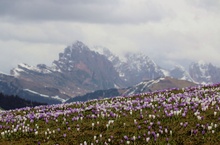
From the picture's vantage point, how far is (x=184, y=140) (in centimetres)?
1300

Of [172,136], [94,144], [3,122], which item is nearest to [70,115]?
[3,122]

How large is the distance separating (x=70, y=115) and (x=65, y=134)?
4665mm

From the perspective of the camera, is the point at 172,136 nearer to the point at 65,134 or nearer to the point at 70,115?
the point at 65,134

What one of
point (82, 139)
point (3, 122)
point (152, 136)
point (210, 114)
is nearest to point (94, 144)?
point (82, 139)

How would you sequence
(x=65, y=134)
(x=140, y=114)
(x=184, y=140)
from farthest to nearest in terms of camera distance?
1. (x=140, y=114)
2. (x=65, y=134)
3. (x=184, y=140)

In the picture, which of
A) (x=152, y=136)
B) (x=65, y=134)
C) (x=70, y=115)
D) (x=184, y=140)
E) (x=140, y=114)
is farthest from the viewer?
(x=70, y=115)

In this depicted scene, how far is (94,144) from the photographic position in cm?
1363

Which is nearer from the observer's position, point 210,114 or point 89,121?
point 210,114

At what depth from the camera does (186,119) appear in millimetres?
15195

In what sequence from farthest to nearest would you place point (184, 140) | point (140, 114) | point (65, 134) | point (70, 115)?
point (70, 115)
point (140, 114)
point (65, 134)
point (184, 140)

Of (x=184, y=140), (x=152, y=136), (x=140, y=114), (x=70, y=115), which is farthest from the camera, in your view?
(x=70, y=115)

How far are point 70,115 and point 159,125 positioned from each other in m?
6.36

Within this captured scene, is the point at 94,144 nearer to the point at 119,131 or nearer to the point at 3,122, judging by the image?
the point at 119,131

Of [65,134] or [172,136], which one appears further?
[65,134]
